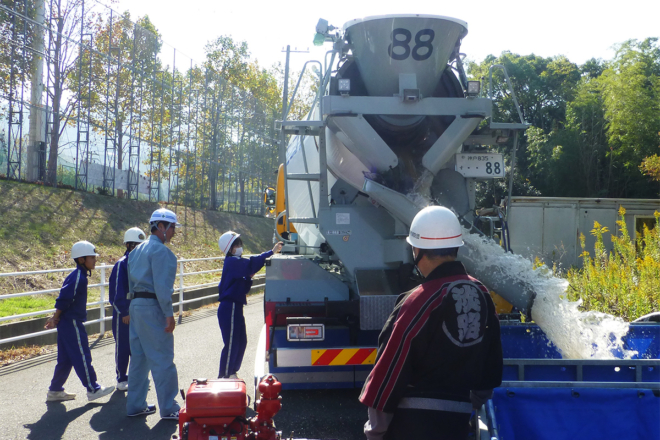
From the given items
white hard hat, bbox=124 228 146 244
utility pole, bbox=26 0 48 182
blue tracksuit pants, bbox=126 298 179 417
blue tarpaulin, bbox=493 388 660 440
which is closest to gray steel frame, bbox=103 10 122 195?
utility pole, bbox=26 0 48 182

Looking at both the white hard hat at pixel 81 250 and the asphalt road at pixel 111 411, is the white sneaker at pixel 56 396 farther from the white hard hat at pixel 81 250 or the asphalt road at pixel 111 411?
the white hard hat at pixel 81 250

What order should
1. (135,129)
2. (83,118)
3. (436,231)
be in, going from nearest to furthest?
(436,231), (83,118), (135,129)

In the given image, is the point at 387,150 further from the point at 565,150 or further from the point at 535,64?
the point at 535,64

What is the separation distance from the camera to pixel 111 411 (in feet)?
18.6

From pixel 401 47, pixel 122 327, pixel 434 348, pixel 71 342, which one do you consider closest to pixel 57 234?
pixel 122 327

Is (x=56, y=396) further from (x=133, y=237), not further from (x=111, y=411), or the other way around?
(x=133, y=237)

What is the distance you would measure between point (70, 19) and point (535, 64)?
3418cm

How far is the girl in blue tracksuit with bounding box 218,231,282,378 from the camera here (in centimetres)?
615

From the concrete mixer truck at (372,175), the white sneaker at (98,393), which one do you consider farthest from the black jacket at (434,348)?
the white sneaker at (98,393)

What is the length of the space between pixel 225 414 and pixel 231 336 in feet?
8.94

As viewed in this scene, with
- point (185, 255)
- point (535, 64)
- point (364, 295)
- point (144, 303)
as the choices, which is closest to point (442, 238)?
point (364, 295)

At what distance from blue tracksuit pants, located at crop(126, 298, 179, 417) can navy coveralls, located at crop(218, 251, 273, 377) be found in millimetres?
893

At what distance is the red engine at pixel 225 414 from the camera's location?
344 centimetres

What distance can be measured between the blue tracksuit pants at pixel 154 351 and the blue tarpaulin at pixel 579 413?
3282 mm
